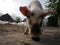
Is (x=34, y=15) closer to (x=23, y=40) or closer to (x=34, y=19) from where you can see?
(x=34, y=19)

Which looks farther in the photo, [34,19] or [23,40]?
[23,40]

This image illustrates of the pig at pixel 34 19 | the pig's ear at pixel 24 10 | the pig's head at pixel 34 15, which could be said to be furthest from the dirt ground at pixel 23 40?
the pig's ear at pixel 24 10

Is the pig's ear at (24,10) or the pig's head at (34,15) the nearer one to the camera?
the pig's head at (34,15)

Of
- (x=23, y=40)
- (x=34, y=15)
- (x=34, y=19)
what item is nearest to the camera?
(x=34, y=19)

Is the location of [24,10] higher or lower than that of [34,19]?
higher

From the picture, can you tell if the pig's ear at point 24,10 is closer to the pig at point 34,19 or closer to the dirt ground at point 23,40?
the pig at point 34,19

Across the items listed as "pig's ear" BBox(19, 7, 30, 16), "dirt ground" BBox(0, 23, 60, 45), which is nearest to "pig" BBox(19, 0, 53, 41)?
"pig's ear" BBox(19, 7, 30, 16)

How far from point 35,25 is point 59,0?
47.5ft

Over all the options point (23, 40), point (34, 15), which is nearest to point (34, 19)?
point (34, 15)

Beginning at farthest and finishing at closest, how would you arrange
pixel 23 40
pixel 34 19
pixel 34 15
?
A: pixel 23 40 < pixel 34 15 < pixel 34 19

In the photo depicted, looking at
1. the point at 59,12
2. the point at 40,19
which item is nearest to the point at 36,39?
the point at 40,19

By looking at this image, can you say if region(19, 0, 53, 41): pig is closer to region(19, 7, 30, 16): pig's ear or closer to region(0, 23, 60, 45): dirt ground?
region(19, 7, 30, 16): pig's ear

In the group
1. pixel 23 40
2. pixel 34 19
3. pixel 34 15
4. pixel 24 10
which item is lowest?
pixel 23 40

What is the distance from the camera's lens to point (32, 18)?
428cm
